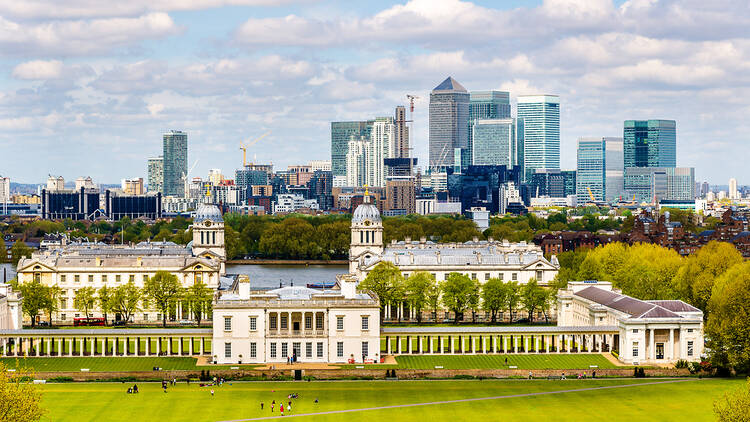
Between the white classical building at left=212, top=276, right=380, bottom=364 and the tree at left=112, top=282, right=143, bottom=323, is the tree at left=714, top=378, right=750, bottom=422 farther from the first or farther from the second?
the tree at left=112, top=282, right=143, bottom=323

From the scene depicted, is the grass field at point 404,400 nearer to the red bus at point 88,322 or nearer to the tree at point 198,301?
the tree at point 198,301

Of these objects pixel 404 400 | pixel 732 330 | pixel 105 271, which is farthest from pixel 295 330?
pixel 105 271

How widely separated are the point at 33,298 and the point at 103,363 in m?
24.0

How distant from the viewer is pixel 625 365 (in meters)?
95.2

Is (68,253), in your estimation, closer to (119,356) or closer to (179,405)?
(119,356)

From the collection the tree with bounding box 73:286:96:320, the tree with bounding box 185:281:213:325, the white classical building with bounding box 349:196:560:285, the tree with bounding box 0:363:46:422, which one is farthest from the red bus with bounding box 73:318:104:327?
the tree with bounding box 0:363:46:422

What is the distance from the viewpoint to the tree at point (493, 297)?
122m

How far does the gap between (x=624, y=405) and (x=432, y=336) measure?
27233 mm

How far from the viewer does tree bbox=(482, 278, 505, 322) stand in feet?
399

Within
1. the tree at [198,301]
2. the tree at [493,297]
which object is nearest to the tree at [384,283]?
the tree at [493,297]

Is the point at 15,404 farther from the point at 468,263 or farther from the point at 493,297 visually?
the point at 468,263

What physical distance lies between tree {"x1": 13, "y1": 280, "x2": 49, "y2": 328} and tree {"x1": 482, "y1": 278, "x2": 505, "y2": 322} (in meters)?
41.5

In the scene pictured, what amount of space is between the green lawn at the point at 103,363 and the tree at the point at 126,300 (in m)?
21.0

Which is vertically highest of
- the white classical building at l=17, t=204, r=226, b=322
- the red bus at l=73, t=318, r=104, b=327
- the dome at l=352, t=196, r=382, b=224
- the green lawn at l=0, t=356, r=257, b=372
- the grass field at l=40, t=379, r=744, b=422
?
the dome at l=352, t=196, r=382, b=224
